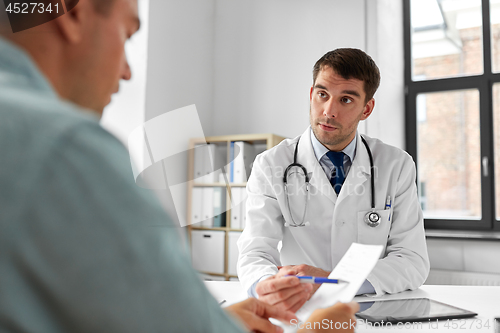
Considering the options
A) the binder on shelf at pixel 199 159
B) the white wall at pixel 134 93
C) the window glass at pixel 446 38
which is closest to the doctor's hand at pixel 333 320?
the binder on shelf at pixel 199 159

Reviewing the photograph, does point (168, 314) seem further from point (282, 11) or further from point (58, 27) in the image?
point (282, 11)

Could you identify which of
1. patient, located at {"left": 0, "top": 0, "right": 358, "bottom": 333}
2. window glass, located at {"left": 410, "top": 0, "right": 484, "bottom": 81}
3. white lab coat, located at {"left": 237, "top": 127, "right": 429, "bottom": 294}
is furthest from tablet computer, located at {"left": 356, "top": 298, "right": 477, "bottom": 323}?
window glass, located at {"left": 410, "top": 0, "right": 484, "bottom": 81}

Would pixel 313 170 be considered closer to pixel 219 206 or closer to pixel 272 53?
pixel 219 206

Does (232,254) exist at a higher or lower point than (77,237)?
lower

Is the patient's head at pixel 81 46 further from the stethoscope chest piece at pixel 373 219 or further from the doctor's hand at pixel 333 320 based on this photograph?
the stethoscope chest piece at pixel 373 219

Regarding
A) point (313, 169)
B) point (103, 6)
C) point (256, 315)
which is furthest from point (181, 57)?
point (103, 6)

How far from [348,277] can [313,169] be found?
2.60 feet

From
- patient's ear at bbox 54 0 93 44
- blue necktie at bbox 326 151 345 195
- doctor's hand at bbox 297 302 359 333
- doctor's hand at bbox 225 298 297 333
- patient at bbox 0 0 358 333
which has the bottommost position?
doctor's hand at bbox 225 298 297 333

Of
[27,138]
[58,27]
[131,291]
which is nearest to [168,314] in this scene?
[131,291]

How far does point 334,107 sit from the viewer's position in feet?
5.19

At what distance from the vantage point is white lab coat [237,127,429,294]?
1403 mm

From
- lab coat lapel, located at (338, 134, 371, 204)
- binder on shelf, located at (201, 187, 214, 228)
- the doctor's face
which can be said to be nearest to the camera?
lab coat lapel, located at (338, 134, 371, 204)

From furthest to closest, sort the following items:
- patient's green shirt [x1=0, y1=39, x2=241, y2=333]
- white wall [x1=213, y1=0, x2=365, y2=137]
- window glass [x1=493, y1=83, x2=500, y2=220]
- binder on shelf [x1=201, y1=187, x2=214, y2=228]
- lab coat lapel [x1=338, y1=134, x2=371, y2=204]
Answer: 1. white wall [x1=213, y1=0, x2=365, y2=137]
2. binder on shelf [x1=201, y1=187, x2=214, y2=228]
3. window glass [x1=493, y1=83, x2=500, y2=220]
4. lab coat lapel [x1=338, y1=134, x2=371, y2=204]
5. patient's green shirt [x1=0, y1=39, x2=241, y2=333]

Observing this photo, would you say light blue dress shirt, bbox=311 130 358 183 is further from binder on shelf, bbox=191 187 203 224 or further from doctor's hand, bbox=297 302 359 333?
binder on shelf, bbox=191 187 203 224
